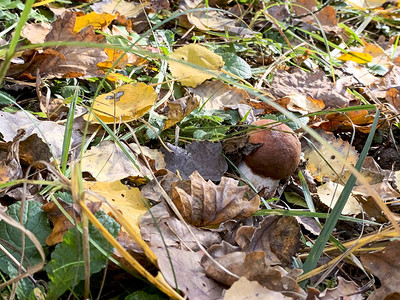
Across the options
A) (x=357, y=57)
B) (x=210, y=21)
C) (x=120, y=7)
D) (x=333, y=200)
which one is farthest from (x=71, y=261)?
(x=357, y=57)

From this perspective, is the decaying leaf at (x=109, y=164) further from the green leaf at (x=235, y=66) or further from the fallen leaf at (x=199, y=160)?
the green leaf at (x=235, y=66)

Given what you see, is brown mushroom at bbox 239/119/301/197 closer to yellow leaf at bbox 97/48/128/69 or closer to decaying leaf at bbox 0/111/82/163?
decaying leaf at bbox 0/111/82/163

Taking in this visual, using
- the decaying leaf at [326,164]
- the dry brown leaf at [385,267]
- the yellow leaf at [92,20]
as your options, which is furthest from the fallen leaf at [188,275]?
the yellow leaf at [92,20]

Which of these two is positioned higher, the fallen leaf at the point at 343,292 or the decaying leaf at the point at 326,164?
the fallen leaf at the point at 343,292

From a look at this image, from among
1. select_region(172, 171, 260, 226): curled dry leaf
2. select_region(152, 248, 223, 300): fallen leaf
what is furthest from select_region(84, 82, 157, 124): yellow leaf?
select_region(152, 248, 223, 300): fallen leaf

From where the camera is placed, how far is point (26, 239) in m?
1.11

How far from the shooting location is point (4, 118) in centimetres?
149

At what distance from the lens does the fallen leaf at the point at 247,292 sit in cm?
100

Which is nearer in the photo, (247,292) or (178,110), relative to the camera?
(247,292)

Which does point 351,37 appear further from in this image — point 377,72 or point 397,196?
point 397,196

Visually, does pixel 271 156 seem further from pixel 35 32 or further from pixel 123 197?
pixel 35 32

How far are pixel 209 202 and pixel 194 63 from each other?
→ 3.21 ft

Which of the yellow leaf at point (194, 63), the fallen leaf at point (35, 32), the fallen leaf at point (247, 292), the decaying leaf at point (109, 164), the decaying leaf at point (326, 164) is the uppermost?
the fallen leaf at point (247, 292)

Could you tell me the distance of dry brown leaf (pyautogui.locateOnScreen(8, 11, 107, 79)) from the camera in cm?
178
